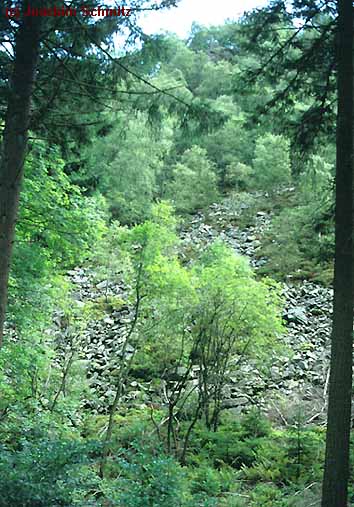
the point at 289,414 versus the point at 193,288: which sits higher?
the point at 193,288

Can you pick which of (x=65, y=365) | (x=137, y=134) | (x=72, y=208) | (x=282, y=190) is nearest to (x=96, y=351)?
(x=65, y=365)

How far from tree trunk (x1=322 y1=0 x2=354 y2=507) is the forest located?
2 centimetres

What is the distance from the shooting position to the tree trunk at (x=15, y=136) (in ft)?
12.2

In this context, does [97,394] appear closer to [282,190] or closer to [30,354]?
[30,354]

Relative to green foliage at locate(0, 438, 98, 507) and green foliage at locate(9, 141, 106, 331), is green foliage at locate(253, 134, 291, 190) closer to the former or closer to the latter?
green foliage at locate(9, 141, 106, 331)

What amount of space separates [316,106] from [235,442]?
5.49m

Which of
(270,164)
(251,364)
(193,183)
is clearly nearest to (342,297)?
(251,364)

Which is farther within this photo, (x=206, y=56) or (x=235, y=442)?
(x=206, y=56)

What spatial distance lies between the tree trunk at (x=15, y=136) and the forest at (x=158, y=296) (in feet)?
0.05

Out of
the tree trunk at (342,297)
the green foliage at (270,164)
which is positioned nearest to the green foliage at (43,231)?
the tree trunk at (342,297)

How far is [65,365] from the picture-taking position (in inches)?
374

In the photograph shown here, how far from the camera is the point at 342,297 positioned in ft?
15.0

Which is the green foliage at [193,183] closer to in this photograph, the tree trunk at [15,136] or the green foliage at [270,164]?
the green foliage at [270,164]

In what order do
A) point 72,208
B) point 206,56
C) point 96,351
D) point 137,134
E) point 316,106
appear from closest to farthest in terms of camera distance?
point 316,106 → point 72,208 → point 96,351 → point 137,134 → point 206,56
